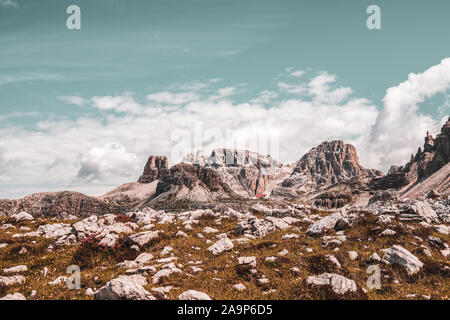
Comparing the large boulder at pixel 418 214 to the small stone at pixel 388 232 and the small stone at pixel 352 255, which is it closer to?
Result: the small stone at pixel 388 232

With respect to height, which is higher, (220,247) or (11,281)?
(220,247)

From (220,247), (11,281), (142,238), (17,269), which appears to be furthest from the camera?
(142,238)

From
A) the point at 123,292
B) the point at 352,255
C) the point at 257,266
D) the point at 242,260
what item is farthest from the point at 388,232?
the point at 123,292

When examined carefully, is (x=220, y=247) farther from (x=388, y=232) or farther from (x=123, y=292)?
(x=388, y=232)

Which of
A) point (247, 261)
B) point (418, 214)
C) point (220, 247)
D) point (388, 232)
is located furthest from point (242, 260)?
point (418, 214)

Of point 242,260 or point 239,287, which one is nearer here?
point 239,287

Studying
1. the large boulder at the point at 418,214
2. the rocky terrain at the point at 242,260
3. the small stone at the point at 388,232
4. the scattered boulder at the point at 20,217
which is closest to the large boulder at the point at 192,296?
the rocky terrain at the point at 242,260

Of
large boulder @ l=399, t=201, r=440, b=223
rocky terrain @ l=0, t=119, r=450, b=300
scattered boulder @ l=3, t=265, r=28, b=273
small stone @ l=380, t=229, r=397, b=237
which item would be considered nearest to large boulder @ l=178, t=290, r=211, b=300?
rocky terrain @ l=0, t=119, r=450, b=300

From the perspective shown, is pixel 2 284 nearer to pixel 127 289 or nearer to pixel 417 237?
pixel 127 289

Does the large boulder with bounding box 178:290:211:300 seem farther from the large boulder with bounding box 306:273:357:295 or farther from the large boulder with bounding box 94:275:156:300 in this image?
the large boulder with bounding box 306:273:357:295

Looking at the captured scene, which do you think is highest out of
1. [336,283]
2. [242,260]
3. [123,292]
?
[123,292]

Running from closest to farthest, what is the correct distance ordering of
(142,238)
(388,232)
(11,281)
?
(11,281), (388,232), (142,238)

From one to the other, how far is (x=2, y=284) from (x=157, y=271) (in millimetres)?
7451

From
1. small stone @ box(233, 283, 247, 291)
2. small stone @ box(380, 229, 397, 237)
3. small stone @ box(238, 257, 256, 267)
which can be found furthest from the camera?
small stone @ box(380, 229, 397, 237)
